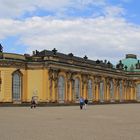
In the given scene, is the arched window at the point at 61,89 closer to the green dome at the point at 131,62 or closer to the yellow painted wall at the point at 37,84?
the yellow painted wall at the point at 37,84

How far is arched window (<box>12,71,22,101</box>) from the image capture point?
60906 millimetres

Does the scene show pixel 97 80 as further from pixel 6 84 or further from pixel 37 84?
pixel 6 84

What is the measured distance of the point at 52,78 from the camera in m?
64.0

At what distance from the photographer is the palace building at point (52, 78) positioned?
59938 millimetres

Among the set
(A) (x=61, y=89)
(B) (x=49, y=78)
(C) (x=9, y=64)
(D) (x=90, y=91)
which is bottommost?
(D) (x=90, y=91)

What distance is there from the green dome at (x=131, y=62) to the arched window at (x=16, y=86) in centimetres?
4022

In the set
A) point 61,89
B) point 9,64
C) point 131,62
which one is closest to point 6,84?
point 9,64

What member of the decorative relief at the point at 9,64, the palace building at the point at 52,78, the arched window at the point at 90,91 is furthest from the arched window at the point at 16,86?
the arched window at the point at 90,91

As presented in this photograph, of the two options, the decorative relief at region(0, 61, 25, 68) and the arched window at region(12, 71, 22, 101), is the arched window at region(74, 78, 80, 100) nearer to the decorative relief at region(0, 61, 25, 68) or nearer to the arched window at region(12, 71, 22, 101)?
the arched window at region(12, 71, 22, 101)

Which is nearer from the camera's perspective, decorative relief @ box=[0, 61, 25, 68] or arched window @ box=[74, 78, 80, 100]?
decorative relief @ box=[0, 61, 25, 68]

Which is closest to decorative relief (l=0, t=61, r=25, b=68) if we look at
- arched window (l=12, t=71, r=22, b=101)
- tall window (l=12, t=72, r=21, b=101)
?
arched window (l=12, t=71, r=22, b=101)

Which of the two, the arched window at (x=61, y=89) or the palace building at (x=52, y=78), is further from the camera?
the arched window at (x=61, y=89)

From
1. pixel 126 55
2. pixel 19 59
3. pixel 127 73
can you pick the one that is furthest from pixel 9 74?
pixel 126 55

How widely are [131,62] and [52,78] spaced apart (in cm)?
4416
